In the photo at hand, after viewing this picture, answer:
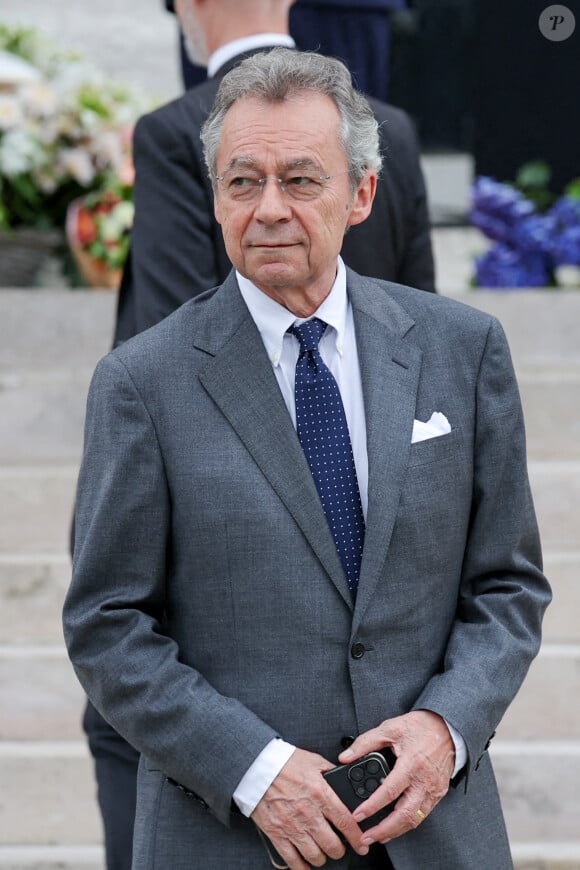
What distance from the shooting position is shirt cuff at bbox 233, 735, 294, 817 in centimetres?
196

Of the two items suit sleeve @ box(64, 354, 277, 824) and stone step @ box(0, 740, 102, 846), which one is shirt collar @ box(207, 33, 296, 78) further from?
stone step @ box(0, 740, 102, 846)

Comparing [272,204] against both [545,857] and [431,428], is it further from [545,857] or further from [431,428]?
[545,857]

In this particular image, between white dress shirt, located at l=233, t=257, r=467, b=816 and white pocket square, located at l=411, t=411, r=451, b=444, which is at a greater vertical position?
white dress shirt, located at l=233, t=257, r=467, b=816

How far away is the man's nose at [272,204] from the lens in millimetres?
2016

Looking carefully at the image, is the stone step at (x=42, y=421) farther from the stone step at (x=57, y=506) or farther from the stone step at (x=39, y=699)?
the stone step at (x=39, y=699)

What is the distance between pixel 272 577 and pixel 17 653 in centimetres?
234

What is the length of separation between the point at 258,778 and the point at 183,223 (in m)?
1.16

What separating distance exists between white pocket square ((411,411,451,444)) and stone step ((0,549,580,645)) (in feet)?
7.45

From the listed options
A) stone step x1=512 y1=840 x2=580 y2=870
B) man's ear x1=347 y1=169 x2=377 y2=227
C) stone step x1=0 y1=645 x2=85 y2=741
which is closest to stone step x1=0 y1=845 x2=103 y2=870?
stone step x1=0 y1=645 x2=85 y2=741

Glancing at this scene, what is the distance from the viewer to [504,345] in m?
2.19

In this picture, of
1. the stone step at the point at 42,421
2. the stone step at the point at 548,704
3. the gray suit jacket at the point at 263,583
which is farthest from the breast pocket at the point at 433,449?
the stone step at the point at 42,421

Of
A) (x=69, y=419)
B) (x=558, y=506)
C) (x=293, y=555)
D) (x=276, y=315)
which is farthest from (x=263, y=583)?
(x=69, y=419)

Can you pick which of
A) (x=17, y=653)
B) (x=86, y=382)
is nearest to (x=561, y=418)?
(x=86, y=382)

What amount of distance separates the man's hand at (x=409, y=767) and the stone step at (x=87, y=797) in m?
1.99
